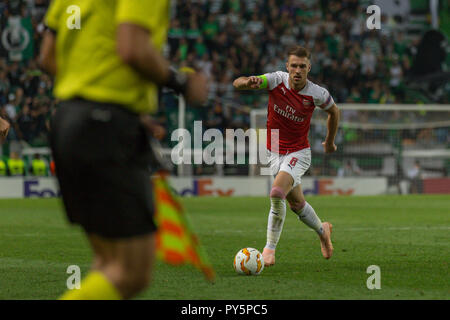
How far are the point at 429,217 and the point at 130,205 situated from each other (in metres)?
11.6

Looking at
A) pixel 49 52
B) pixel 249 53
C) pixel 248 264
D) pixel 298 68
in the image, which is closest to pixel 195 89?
pixel 49 52

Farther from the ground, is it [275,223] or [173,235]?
[173,235]

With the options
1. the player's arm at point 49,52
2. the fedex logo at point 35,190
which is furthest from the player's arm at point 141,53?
the fedex logo at point 35,190

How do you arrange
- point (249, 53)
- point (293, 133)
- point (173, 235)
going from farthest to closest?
point (249, 53) → point (293, 133) → point (173, 235)

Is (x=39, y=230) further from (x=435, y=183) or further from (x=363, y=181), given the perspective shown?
(x=435, y=183)

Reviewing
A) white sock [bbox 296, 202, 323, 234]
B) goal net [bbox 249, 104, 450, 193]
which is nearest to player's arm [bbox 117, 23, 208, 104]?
white sock [bbox 296, 202, 323, 234]

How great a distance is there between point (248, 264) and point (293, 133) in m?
1.82

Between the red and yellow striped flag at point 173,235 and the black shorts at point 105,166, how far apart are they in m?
0.04

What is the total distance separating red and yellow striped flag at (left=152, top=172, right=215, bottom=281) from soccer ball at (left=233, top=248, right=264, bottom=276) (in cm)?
383

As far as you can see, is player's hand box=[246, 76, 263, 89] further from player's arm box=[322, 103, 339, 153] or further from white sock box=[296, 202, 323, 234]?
white sock box=[296, 202, 323, 234]

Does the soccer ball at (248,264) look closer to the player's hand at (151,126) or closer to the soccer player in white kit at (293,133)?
the soccer player in white kit at (293,133)

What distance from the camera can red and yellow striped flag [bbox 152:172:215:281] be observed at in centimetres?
300

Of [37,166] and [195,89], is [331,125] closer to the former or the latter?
[195,89]

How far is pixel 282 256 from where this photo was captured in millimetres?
8391
